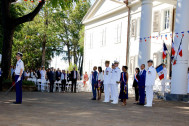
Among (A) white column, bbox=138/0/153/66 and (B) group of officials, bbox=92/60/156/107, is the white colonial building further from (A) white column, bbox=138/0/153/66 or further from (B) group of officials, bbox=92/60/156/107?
(B) group of officials, bbox=92/60/156/107

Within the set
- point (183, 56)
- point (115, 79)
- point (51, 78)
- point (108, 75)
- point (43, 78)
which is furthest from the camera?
point (43, 78)

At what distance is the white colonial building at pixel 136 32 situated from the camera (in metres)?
15.1

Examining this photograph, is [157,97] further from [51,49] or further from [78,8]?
[78,8]

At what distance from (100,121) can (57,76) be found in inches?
611

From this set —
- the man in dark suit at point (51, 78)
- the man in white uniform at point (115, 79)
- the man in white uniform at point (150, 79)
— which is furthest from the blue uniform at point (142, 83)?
the man in dark suit at point (51, 78)

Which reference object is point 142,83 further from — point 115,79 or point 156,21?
point 156,21

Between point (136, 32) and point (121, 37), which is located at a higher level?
point (136, 32)

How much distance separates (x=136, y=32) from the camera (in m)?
25.6

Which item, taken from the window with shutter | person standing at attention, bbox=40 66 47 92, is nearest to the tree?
person standing at attention, bbox=40 66 47 92

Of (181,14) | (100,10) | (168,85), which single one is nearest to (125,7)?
(100,10)

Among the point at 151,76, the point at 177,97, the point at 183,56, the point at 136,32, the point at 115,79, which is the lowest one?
the point at 177,97

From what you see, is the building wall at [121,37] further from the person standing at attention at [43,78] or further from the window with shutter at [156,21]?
the person standing at attention at [43,78]

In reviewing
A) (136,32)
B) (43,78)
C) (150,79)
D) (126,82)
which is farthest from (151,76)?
(136,32)

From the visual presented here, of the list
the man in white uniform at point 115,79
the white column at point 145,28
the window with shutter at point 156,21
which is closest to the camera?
the man in white uniform at point 115,79
